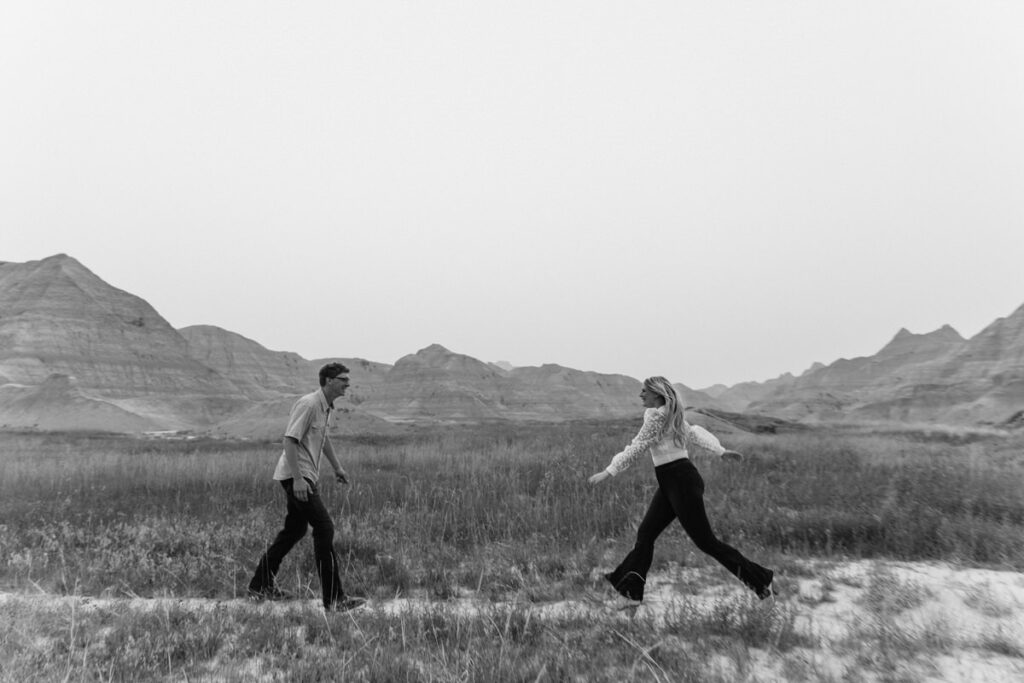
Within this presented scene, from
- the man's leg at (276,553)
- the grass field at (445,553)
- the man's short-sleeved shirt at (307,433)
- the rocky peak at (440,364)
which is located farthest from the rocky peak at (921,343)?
the man's leg at (276,553)

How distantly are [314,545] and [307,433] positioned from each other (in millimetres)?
938

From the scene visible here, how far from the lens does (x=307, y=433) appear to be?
4395mm

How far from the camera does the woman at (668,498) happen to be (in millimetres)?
3994

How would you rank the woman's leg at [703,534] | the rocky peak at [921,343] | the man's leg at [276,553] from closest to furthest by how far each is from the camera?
the woman's leg at [703,534]
the man's leg at [276,553]
the rocky peak at [921,343]

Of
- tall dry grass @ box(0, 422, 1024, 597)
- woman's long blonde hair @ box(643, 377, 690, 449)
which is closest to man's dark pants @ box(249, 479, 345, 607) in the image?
tall dry grass @ box(0, 422, 1024, 597)

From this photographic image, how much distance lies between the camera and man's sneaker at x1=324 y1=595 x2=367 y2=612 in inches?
162

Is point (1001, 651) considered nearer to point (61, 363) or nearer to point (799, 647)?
point (799, 647)

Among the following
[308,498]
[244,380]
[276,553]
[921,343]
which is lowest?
[276,553]

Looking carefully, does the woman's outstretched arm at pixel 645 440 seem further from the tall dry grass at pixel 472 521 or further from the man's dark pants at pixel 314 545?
the man's dark pants at pixel 314 545

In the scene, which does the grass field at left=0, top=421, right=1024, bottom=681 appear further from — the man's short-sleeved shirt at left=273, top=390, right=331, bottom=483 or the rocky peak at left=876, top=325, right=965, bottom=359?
the rocky peak at left=876, top=325, right=965, bottom=359

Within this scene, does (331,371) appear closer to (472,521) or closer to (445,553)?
(445,553)

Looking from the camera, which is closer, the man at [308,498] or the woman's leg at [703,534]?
the woman's leg at [703,534]

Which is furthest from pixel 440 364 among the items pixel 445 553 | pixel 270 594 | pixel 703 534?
pixel 703 534

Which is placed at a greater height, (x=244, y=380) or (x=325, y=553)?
(x=244, y=380)
